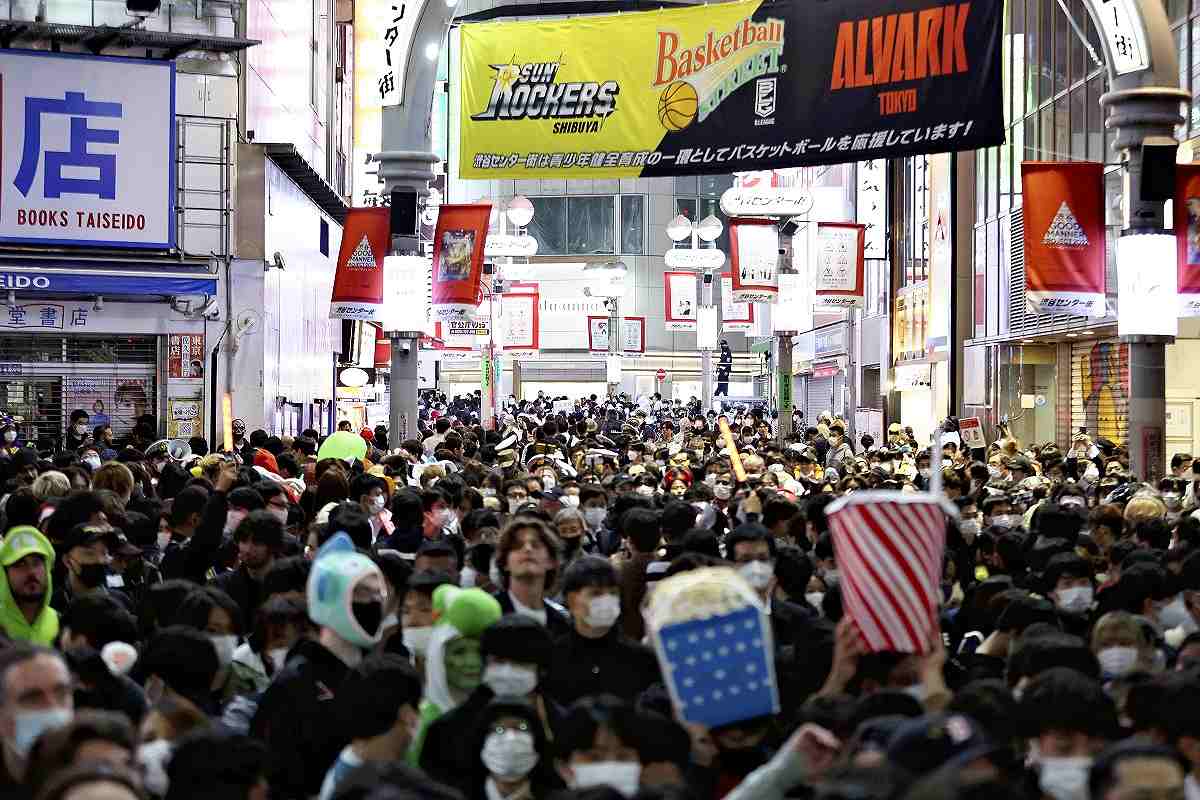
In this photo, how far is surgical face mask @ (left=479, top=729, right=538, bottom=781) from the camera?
5.71 m

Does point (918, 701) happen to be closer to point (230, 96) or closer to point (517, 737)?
point (517, 737)

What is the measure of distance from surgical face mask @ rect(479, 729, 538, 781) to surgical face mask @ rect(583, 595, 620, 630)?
158 cm

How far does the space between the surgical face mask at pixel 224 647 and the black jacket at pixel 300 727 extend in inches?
21.5

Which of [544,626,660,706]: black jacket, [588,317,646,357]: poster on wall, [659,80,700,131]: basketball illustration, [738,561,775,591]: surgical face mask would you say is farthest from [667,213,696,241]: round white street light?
[544,626,660,706]: black jacket

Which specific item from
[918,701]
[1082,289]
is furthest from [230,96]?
[918,701]

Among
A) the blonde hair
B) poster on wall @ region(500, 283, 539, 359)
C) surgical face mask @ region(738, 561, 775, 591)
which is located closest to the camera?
surgical face mask @ region(738, 561, 775, 591)

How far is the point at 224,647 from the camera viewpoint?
24.5ft

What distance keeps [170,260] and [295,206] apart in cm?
550

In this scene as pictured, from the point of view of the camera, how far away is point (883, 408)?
40.9 metres

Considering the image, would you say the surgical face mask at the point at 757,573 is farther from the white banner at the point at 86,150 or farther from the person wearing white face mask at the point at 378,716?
the white banner at the point at 86,150

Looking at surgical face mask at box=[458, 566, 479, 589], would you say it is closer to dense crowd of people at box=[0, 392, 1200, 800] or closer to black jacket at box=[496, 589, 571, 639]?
dense crowd of people at box=[0, 392, 1200, 800]

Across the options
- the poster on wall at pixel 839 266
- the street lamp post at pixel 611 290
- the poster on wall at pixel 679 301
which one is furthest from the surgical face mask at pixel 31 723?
the street lamp post at pixel 611 290

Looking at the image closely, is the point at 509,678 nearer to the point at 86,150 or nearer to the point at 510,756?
the point at 510,756

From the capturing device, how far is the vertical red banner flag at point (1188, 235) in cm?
1692
